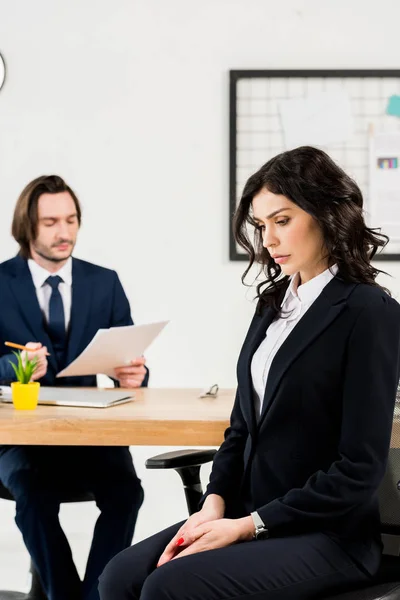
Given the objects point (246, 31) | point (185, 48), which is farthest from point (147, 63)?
point (246, 31)

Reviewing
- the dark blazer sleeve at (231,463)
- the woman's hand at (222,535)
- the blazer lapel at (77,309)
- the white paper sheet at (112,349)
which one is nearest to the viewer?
the woman's hand at (222,535)

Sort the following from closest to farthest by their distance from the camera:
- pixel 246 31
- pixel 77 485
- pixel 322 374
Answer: pixel 322 374 → pixel 77 485 → pixel 246 31

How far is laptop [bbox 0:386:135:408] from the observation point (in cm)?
221

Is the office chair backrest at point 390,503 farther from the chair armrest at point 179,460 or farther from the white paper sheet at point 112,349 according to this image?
the white paper sheet at point 112,349

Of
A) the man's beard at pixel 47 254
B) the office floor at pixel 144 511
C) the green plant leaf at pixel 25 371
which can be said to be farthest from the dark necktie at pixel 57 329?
the office floor at pixel 144 511

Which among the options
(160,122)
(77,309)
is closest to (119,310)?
(77,309)

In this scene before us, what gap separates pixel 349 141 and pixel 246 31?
619 mm

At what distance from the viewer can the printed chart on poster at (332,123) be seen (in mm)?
3494

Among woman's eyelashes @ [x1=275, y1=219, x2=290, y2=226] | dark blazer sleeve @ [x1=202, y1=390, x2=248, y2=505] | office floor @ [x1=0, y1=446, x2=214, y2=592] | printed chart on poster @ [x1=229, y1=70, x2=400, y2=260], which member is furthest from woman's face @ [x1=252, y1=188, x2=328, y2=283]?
office floor @ [x1=0, y1=446, x2=214, y2=592]

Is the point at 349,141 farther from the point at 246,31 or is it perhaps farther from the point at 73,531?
the point at 73,531

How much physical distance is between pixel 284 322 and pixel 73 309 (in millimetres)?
1162

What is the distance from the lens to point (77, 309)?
272 centimetres

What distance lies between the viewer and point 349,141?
352cm

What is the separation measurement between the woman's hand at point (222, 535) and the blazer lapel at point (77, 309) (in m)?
1.29
